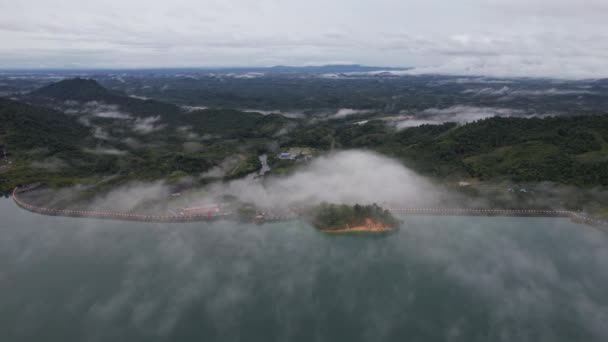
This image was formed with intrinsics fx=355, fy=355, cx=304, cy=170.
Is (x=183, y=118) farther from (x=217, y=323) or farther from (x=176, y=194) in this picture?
(x=217, y=323)

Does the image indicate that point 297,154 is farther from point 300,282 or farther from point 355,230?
point 300,282

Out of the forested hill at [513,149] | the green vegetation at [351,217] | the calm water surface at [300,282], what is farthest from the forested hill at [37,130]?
the forested hill at [513,149]

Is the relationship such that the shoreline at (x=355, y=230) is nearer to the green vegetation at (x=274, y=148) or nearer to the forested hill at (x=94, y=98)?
the green vegetation at (x=274, y=148)

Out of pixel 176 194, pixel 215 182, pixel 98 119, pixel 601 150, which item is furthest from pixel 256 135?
pixel 601 150

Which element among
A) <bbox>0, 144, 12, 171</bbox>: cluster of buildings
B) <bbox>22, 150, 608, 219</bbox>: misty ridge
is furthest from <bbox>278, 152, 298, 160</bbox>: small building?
<bbox>0, 144, 12, 171</bbox>: cluster of buildings

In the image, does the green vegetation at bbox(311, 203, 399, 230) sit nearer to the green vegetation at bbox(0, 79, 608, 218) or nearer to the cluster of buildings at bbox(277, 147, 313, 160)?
the green vegetation at bbox(0, 79, 608, 218)
